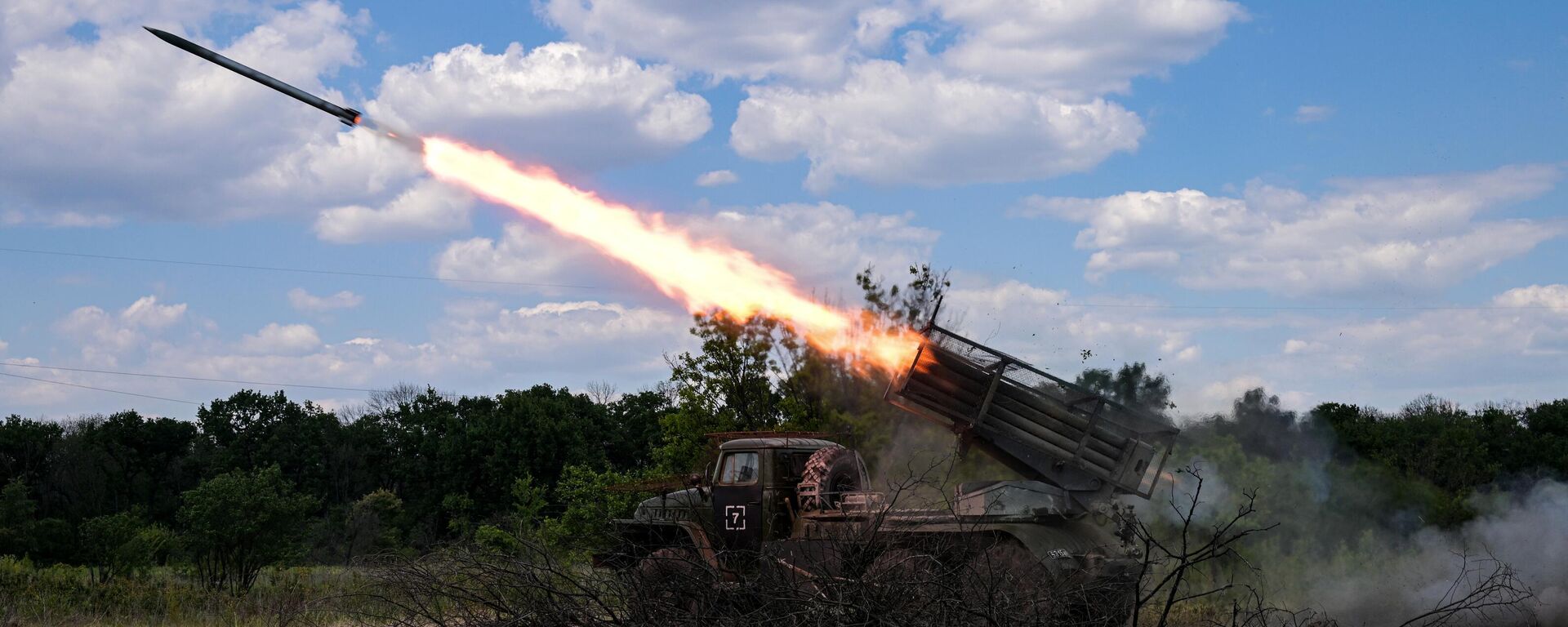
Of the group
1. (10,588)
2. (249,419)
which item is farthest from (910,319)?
(249,419)

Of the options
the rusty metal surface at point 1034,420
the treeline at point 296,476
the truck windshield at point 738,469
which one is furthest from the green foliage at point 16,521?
the rusty metal surface at point 1034,420

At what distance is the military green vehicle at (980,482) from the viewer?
42.9ft

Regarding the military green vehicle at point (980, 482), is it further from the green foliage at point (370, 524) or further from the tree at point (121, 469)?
the tree at point (121, 469)

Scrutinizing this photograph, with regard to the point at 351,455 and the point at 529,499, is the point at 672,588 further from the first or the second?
the point at 351,455

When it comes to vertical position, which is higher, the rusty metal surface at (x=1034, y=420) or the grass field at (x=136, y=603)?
the rusty metal surface at (x=1034, y=420)

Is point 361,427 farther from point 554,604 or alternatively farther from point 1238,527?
point 554,604

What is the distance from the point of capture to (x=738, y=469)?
15977 millimetres

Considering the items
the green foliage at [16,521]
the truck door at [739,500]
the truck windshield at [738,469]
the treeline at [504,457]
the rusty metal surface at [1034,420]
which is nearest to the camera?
the rusty metal surface at [1034,420]

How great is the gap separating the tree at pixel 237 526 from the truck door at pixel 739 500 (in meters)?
21.0

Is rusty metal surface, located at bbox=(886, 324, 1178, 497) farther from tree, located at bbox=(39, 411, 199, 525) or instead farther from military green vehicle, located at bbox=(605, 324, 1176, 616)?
tree, located at bbox=(39, 411, 199, 525)

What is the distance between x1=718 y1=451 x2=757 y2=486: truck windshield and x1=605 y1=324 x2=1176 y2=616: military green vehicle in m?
0.01

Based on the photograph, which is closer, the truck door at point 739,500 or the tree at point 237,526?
the truck door at point 739,500

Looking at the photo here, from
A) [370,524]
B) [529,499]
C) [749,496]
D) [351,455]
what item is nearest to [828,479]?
[749,496]

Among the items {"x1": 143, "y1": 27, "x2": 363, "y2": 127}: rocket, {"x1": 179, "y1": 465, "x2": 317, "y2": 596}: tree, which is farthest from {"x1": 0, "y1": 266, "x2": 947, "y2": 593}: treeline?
{"x1": 143, "y1": 27, "x2": 363, "y2": 127}: rocket
